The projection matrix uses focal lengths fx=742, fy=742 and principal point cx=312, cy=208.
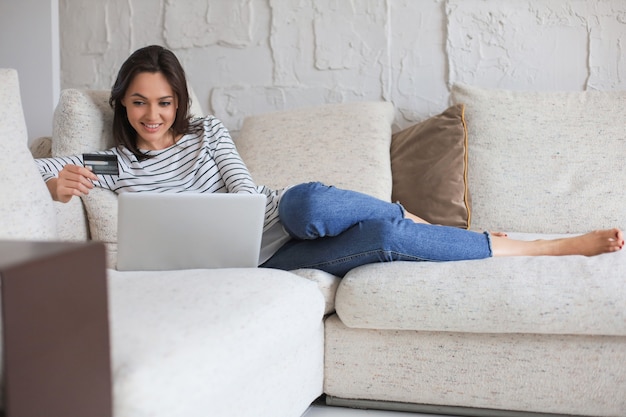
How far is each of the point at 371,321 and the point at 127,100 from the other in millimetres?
999

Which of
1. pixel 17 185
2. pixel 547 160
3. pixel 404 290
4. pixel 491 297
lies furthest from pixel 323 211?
pixel 547 160

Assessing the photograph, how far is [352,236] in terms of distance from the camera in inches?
73.1

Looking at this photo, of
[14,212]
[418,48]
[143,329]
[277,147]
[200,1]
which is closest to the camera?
[143,329]

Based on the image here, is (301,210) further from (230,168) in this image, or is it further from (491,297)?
(491,297)

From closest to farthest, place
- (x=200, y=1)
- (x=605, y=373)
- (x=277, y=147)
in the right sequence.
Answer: (x=605, y=373) < (x=277, y=147) < (x=200, y=1)

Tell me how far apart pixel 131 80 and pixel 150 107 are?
0.11 m

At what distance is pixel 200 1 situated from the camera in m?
3.08

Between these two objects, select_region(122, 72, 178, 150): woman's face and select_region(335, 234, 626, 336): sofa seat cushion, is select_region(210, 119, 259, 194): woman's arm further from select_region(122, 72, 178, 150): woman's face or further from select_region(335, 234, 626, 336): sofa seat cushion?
select_region(335, 234, 626, 336): sofa seat cushion

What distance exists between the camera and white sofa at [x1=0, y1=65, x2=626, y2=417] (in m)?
1.24

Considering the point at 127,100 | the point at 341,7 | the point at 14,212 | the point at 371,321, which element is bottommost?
the point at 371,321

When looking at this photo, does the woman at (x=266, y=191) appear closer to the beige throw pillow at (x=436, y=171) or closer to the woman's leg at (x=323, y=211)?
the woman's leg at (x=323, y=211)

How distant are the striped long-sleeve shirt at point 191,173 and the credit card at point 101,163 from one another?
8 centimetres

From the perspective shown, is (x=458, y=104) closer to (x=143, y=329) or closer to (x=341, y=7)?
(x=341, y=7)

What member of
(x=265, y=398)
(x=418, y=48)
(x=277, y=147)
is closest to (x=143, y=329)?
(x=265, y=398)
